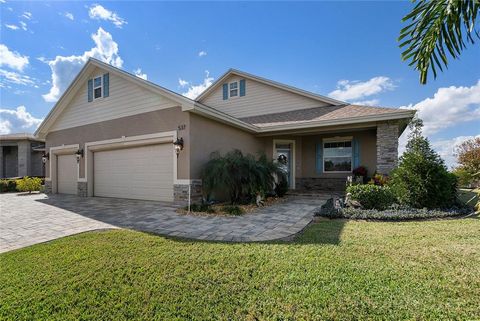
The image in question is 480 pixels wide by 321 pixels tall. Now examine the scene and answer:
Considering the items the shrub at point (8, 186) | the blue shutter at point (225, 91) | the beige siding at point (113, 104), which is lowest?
the shrub at point (8, 186)

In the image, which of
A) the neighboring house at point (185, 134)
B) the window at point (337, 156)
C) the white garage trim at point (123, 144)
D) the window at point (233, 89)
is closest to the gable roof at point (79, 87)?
the neighboring house at point (185, 134)

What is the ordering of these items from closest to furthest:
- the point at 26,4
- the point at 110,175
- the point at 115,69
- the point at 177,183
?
the point at 26,4 → the point at 177,183 → the point at 115,69 → the point at 110,175

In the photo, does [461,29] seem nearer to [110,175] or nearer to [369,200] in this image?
[369,200]

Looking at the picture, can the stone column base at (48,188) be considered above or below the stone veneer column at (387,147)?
below

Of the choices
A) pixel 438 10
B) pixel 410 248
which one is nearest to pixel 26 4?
pixel 438 10

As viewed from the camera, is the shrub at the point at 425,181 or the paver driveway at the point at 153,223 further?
the shrub at the point at 425,181

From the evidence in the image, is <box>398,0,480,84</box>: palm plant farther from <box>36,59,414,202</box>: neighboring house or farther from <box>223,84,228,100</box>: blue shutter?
<box>223,84,228,100</box>: blue shutter

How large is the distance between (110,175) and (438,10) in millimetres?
11589

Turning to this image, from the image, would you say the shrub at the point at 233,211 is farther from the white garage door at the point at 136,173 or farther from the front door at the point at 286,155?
the front door at the point at 286,155

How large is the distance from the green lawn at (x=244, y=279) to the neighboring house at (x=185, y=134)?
431 centimetres

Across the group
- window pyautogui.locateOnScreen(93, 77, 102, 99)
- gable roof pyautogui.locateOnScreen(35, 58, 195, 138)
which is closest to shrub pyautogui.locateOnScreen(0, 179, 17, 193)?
gable roof pyautogui.locateOnScreen(35, 58, 195, 138)

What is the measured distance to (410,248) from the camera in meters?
3.68

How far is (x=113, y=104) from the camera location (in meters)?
9.83

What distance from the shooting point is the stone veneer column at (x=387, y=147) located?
843 centimetres
